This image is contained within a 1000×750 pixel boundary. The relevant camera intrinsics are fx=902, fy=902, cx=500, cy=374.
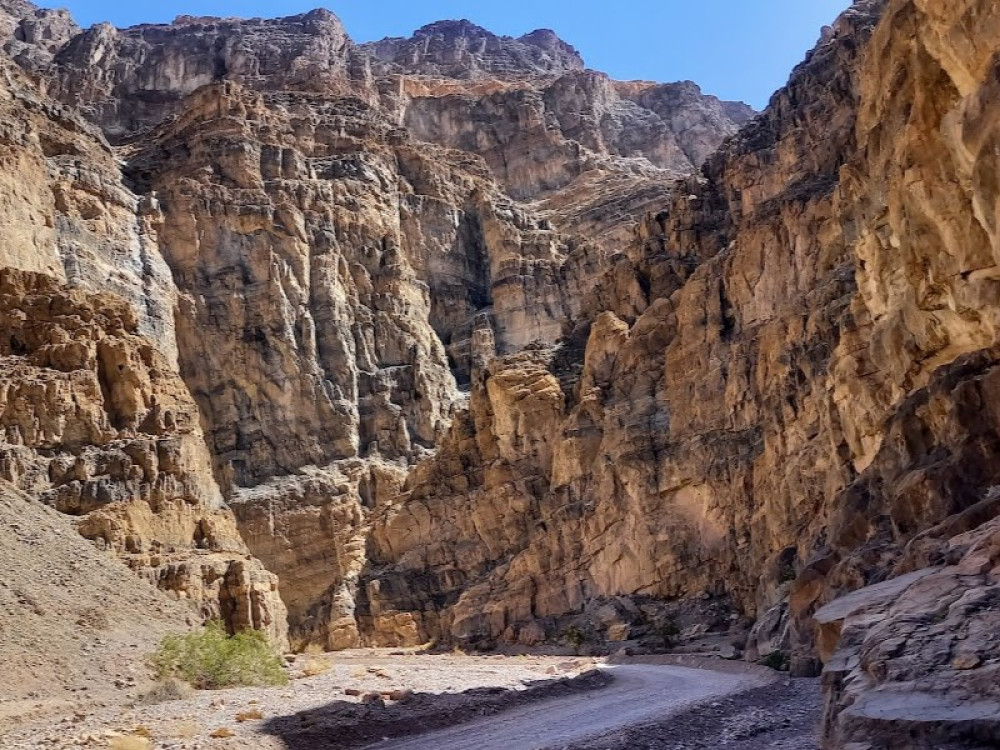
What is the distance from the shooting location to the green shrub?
22750 millimetres

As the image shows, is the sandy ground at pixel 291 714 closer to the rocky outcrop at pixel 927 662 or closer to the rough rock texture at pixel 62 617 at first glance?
the rough rock texture at pixel 62 617

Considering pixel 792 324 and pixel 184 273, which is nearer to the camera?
pixel 792 324

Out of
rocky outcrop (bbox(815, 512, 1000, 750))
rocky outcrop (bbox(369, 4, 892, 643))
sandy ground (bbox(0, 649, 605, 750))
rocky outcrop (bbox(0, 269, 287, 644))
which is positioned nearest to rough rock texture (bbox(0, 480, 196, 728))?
sandy ground (bbox(0, 649, 605, 750))

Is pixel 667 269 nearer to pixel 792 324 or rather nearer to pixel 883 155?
pixel 792 324

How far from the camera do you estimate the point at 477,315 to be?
3435 inches

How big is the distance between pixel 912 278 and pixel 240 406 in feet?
184

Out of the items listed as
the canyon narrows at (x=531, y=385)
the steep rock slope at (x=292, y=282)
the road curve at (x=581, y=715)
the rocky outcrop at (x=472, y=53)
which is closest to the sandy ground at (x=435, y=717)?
the road curve at (x=581, y=715)

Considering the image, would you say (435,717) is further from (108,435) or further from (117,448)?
(108,435)

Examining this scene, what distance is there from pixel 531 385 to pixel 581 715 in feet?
139

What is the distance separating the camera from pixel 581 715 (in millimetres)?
19953

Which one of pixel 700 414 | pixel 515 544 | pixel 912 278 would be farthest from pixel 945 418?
pixel 515 544

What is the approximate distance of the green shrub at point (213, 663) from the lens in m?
22.8

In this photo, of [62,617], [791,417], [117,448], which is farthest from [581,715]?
[117,448]

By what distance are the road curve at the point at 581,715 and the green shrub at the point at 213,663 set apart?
7077 mm
